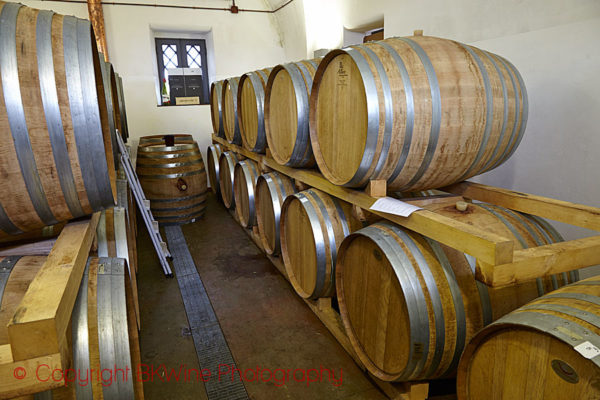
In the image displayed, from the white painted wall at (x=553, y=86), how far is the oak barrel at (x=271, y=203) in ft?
5.61

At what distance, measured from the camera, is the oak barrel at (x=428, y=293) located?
5.33 ft

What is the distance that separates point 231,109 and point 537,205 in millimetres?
3500

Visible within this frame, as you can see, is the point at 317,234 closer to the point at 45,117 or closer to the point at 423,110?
the point at 423,110

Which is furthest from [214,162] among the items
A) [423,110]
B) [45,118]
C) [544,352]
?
[544,352]

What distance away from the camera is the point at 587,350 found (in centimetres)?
94

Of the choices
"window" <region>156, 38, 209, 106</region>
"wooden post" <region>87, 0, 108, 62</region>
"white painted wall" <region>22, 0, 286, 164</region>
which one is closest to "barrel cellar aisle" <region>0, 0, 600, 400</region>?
"white painted wall" <region>22, 0, 286, 164</region>

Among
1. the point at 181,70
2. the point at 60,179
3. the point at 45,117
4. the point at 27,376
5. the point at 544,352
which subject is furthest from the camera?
the point at 181,70

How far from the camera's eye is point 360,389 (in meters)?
2.18

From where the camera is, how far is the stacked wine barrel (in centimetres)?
116

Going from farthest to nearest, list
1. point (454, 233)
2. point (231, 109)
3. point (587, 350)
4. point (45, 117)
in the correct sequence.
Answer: point (231, 109) < point (454, 233) < point (45, 117) < point (587, 350)

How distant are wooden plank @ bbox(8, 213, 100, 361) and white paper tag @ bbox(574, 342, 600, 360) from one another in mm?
1266

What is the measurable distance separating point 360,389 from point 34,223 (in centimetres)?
187

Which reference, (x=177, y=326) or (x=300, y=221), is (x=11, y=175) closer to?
(x=300, y=221)

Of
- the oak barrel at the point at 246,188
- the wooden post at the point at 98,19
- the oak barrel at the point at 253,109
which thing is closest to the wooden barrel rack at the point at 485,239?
the oak barrel at the point at 253,109
